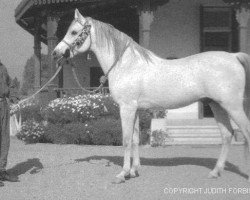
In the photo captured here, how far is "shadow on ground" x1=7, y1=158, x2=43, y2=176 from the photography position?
7.59 meters

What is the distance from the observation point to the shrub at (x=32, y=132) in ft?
41.4

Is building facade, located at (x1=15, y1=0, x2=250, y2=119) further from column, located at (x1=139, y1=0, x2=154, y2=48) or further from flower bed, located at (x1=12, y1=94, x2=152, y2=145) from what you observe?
flower bed, located at (x1=12, y1=94, x2=152, y2=145)

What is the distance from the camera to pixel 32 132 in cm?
1262

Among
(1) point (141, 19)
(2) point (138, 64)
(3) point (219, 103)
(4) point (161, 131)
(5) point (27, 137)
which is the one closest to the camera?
(3) point (219, 103)

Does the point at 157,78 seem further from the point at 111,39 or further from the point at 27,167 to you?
the point at 27,167

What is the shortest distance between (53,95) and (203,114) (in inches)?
228

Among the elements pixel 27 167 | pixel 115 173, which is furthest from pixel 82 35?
pixel 27 167

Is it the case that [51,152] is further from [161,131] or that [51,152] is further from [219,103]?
[219,103]

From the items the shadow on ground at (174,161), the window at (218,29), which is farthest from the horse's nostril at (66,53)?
the window at (218,29)

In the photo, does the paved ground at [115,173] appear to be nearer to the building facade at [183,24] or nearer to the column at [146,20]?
the column at [146,20]

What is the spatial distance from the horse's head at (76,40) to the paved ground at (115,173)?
6.89 feet

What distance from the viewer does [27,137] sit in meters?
12.6

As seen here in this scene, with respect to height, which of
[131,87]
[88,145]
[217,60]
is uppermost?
[217,60]

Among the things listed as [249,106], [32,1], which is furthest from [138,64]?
[32,1]
